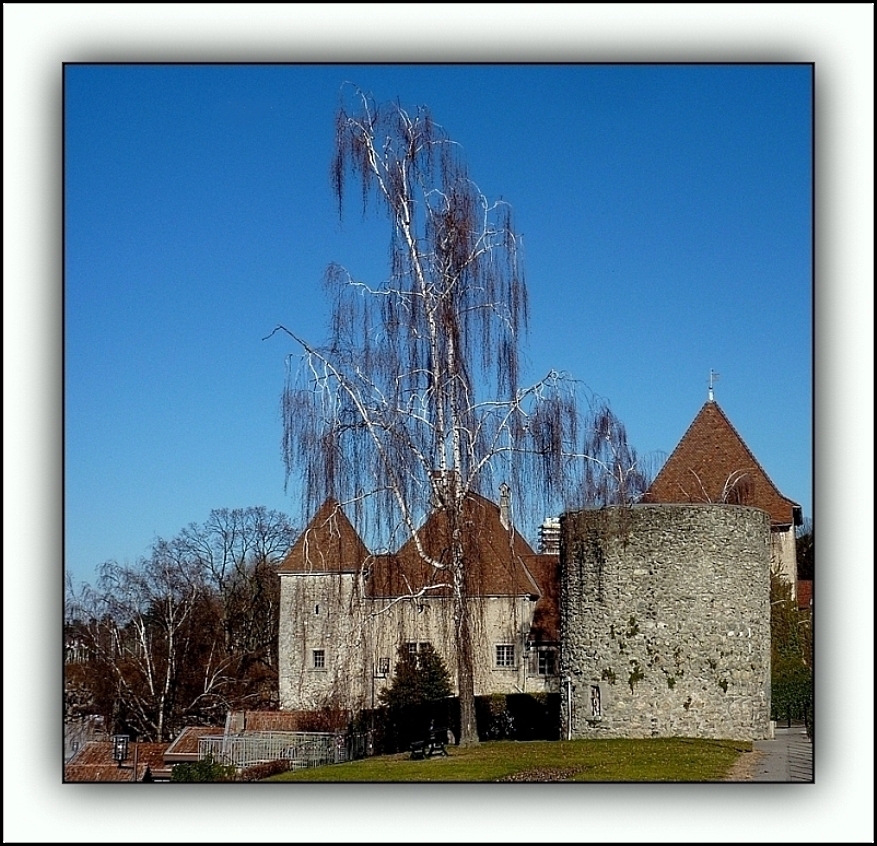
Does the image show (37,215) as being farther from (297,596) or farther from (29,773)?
(297,596)

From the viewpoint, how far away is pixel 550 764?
10625 mm

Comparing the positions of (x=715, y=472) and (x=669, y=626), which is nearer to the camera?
(x=669, y=626)

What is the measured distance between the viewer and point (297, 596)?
13336 mm

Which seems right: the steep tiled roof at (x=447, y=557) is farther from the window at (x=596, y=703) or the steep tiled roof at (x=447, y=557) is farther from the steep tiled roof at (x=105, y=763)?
the steep tiled roof at (x=105, y=763)

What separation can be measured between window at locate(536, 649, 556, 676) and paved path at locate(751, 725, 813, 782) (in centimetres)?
520

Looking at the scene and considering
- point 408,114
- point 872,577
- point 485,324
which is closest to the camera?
point 872,577

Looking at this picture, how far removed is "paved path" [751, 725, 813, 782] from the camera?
929 centimetres

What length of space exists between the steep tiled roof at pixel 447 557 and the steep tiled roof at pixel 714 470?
476 cm

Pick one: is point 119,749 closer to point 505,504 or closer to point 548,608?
point 505,504

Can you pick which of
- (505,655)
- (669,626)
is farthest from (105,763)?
(505,655)

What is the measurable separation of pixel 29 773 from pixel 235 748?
138 inches

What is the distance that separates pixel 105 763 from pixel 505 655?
6.13 meters

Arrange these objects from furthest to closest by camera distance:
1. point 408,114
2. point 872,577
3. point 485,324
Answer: point 485,324 → point 408,114 → point 872,577

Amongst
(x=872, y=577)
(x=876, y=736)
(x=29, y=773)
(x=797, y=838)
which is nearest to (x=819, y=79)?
(x=872, y=577)
